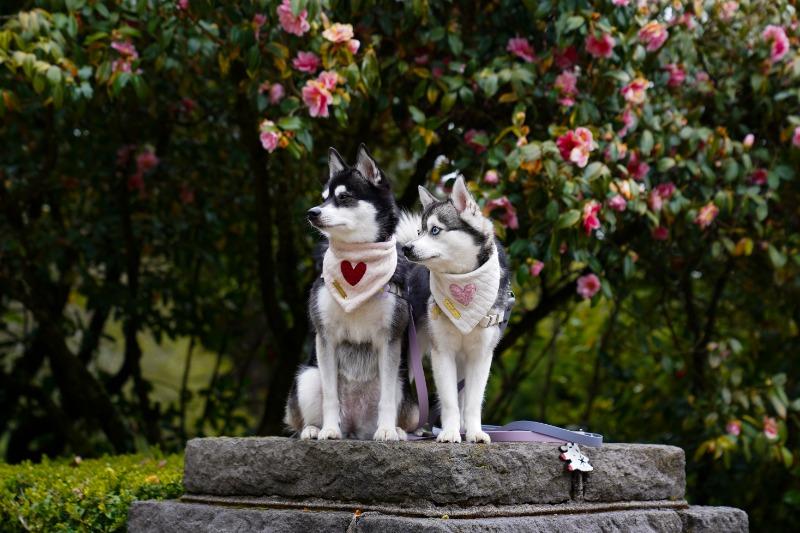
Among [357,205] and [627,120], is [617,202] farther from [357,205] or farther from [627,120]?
[357,205]

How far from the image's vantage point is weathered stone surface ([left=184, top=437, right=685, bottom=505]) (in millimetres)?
3424

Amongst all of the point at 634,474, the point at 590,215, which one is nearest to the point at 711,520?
the point at 634,474

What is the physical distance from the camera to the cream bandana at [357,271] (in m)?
→ 3.55

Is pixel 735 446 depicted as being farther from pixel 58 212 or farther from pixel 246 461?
pixel 58 212

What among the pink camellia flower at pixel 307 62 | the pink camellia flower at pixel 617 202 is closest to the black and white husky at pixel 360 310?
the pink camellia flower at pixel 307 62

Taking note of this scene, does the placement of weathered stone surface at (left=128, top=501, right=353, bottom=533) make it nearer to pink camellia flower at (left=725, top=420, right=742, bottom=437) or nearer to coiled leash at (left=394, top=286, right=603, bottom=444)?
coiled leash at (left=394, top=286, right=603, bottom=444)

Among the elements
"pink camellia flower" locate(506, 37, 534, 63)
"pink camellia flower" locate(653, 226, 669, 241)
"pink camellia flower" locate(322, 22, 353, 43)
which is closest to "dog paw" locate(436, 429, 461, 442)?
"pink camellia flower" locate(322, 22, 353, 43)

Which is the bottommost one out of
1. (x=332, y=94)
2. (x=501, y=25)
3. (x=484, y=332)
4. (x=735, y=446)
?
(x=735, y=446)

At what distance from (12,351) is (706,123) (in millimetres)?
5367

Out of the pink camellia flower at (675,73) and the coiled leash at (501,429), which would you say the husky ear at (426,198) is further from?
the pink camellia flower at (675,73)

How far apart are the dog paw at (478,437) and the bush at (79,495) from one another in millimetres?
1478

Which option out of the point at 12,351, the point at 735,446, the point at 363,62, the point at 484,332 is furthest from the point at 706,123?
the point at 12,351

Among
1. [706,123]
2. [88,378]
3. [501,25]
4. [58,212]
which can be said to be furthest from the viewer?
[58,212]

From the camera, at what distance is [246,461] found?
12.5 feet
